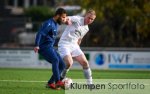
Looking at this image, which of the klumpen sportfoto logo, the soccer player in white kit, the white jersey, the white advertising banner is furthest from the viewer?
the white advertising banner

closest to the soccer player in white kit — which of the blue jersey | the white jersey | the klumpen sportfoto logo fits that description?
the white jersey

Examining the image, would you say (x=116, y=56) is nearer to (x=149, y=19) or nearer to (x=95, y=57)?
(x=95, y=57)

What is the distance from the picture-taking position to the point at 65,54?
659 inches

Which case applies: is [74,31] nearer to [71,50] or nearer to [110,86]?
[71,50]

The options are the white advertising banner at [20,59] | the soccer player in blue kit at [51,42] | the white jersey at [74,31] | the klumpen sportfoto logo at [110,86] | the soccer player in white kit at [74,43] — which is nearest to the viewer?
the klumpen sportfoto logo at [110,86]

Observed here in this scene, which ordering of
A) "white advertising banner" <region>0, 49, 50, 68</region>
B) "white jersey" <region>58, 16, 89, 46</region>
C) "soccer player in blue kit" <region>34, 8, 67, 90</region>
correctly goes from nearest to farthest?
1. "soccer player in blue kit" <region>34, 8, 67, 90</region>
2. "white jersey" <region>58, 16, 89, 46</region>
3. "white advertising banner" <region>0, 49, 50, 68</region>

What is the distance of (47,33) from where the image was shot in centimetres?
1645

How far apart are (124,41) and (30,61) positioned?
9877mm

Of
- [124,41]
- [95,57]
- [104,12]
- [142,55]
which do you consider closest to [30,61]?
[95,57]

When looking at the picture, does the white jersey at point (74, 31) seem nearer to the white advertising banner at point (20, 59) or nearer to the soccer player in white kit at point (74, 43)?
the soccer player in white kit at point (74, 43)

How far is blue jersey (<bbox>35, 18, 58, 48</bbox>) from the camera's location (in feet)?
53.8

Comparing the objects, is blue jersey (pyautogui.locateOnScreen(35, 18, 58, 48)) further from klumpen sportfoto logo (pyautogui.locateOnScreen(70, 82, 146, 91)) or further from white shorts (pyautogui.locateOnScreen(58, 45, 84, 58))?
klumpen sportfoto logo (pyautogui.locateOnScreen(70, 82, 146, 91))

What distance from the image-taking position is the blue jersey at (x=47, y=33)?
53.8 ft

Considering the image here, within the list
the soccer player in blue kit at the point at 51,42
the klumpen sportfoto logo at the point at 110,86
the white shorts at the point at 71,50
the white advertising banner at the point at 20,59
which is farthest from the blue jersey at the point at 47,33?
the white advertising banner at the point at 20,59
